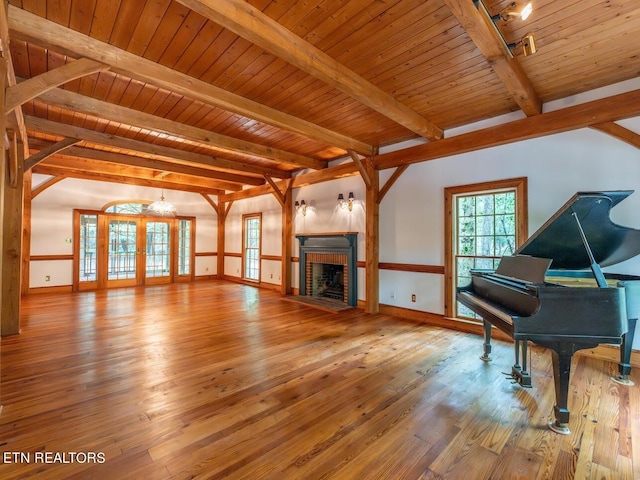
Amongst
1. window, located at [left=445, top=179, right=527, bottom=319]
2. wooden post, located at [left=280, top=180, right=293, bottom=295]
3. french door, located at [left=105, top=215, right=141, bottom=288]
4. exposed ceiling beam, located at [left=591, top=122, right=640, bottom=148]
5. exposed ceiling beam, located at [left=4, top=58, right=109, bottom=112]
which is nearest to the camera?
exposed ceiling beam, located at [left=4, top=58, right=109, bottom=112]

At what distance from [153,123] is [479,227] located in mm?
4770

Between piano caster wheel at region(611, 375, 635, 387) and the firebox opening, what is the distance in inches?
171

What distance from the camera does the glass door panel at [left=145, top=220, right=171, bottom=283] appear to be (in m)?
8.45

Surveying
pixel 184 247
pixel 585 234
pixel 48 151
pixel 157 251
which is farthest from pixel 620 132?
pixel 157 251

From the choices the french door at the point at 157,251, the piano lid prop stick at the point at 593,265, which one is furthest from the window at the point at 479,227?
the french door at the point at 157,251

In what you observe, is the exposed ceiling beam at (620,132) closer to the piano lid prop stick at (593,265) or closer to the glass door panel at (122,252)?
the piano lid prop stick at (593,265)

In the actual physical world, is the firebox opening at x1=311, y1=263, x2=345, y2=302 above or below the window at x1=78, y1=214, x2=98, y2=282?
below

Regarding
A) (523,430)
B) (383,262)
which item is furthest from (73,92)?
(523,430)

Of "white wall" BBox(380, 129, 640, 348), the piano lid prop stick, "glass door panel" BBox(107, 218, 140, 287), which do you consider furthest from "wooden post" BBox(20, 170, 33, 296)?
the piano lid prop stick

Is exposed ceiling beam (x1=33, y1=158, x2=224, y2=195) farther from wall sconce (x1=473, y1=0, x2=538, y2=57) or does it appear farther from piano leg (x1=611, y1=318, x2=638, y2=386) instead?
piano leg (x1=611, y1=318, x2=638, y2=386)

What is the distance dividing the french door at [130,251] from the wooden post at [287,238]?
12.3 ft

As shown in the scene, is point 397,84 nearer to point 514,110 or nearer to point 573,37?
point 573,37

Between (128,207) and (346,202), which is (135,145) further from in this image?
(346,202)

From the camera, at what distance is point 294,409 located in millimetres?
2230
